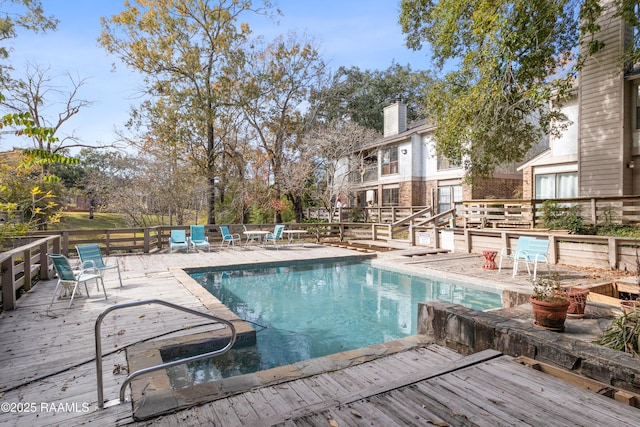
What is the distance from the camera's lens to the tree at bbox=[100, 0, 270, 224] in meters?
16.5

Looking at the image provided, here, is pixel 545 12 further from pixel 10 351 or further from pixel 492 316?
pixel 10 351

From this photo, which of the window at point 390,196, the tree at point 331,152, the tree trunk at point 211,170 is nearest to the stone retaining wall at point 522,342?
the tree trunk at point 211,170

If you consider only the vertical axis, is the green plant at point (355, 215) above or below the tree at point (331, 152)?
below

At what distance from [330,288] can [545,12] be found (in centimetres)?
816

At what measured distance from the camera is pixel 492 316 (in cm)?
384

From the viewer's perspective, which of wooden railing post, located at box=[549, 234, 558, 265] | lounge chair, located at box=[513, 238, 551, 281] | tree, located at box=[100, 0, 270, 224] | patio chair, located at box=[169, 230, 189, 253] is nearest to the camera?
lounge chair, located at box=[513, 238, 551, 281]

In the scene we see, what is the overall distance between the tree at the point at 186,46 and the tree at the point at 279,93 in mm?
1374

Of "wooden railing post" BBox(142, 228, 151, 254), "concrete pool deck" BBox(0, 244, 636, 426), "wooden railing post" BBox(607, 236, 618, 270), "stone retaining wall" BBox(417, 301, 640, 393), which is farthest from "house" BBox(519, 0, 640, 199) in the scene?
"wooden railing post" BBox(142, 228, 151, 254)

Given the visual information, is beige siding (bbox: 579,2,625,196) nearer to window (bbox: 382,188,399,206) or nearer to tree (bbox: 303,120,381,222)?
tree (bbox: 303,120,381,222)

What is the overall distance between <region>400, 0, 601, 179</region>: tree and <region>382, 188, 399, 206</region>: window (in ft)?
33.7

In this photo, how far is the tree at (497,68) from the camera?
8.37m

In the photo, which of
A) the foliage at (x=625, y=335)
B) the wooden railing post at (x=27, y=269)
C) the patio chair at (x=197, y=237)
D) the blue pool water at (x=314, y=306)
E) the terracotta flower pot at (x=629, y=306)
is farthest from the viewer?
the patio chair at (x=197, y=237)

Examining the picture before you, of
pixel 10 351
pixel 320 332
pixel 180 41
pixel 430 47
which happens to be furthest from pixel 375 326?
pixel 180 41

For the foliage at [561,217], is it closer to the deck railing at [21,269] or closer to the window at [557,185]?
the window at [557,185]
